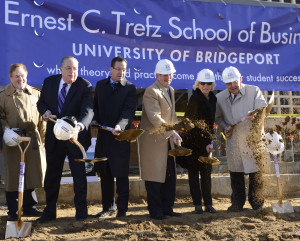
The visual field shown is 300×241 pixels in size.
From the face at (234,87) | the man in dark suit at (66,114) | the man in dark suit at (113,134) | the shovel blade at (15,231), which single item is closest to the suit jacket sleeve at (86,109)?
the man in dark suit at (66,114)

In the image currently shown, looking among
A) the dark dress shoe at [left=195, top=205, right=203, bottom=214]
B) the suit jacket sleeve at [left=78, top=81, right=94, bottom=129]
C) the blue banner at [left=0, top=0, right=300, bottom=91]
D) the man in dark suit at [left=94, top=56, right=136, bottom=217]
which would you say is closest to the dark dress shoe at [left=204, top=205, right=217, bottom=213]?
the dark dress shoe at [left=195, top=205, right=203, bottom=214]

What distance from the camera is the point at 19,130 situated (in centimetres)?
499

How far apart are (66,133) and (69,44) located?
2350 millimetres

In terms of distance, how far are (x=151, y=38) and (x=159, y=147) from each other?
2.20m

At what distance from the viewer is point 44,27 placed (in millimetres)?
6215

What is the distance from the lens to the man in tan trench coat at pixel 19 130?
5133 mm

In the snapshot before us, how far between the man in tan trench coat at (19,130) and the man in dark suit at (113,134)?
2.44ft

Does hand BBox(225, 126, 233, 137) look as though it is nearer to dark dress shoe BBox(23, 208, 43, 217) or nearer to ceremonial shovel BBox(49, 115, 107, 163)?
ceremonial shovel BBox(49, 115, 107, 163)

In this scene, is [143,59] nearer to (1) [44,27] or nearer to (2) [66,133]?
(1) [44,27]

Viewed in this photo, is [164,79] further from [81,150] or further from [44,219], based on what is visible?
[44,219]

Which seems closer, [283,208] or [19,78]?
[19,78]

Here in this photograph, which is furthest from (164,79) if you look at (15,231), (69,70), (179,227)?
(15,231)

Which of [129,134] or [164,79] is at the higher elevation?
[164,79]

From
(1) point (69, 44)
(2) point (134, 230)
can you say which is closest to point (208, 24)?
(1) point (69, 44)
